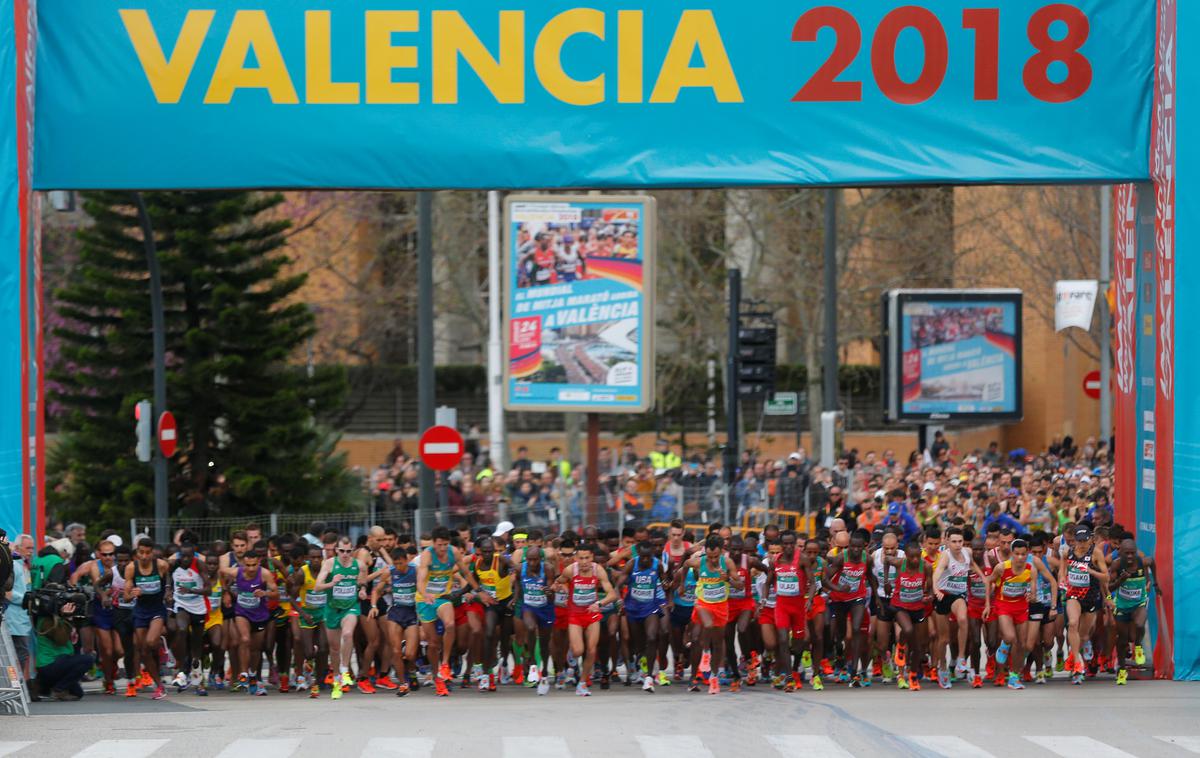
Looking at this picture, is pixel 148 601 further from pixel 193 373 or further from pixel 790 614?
pixel 193 373

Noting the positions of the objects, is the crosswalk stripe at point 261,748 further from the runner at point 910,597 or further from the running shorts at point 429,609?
the runner at point 910,597

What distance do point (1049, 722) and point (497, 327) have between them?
21986 millimetres

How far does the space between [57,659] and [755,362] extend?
612 inches

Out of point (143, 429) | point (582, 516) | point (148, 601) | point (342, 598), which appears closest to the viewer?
point (342, 598)

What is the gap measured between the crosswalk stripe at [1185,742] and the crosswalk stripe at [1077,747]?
537 mm

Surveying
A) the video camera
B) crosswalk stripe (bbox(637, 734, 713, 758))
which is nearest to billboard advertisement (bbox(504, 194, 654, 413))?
the video camera

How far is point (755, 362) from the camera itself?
31141 millimetres

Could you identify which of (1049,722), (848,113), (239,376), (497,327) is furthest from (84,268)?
(1049,722)

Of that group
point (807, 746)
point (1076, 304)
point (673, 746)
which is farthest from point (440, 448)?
point (1076, 304)

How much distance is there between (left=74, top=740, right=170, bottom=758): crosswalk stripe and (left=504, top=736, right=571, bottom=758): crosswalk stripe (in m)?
2.75

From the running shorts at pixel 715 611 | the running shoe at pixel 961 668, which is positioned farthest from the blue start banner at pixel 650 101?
the running shoe at pixel 961 668

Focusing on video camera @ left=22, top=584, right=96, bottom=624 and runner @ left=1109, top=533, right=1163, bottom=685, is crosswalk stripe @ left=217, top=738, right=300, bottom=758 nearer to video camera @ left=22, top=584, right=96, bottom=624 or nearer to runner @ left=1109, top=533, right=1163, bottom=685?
video camera @ left=22, top=584, right=96, bottom=624

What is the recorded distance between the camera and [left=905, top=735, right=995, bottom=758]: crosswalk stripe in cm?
1400

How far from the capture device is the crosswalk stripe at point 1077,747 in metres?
14.0
